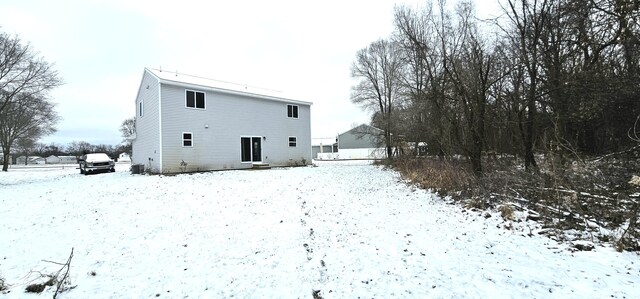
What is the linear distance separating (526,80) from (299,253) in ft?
36.1

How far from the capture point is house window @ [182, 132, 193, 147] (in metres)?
16.6

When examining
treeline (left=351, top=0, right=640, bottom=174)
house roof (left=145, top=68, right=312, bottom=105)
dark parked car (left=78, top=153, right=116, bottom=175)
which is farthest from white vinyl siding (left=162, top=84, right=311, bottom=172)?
treeline (left=351, top=0, right=640, bottom=174)

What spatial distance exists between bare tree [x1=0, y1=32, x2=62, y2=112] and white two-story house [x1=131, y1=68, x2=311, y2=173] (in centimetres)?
454

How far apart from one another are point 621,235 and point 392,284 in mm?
3766

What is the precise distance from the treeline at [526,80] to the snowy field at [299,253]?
→ 3.09 metres

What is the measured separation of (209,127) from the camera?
57.5 feet

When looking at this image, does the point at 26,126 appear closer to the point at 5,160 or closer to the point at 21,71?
the point at 5,160

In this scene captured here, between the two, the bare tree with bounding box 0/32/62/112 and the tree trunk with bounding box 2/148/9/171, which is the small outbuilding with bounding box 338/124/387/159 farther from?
the tree trunk with bounding box 2/148/9/171

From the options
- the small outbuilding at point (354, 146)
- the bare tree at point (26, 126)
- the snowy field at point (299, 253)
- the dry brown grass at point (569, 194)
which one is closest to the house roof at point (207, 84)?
the snowy field at point (299, 253)

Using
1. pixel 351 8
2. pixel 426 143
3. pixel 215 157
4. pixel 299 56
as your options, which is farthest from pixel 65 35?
pixel 426 143

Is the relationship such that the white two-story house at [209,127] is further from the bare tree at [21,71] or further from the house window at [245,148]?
the bare tree at [21,71]

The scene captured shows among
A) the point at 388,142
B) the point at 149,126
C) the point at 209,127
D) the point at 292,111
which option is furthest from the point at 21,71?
the point at 388,142

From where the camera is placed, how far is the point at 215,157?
17.8 metres

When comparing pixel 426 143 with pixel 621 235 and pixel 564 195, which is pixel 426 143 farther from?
pixel 621 235
